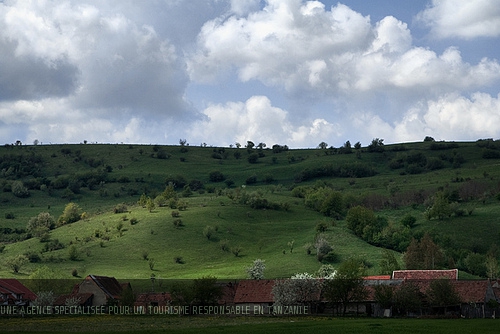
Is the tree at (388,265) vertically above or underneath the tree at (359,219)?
underneath

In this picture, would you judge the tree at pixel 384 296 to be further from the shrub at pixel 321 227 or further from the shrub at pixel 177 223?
the shrub at pixel 177 223

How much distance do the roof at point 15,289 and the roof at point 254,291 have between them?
31390mm

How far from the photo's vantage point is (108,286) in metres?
113

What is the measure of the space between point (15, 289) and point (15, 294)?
1952 millimetres

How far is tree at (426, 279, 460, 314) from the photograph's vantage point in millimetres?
89438

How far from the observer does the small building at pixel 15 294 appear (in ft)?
346

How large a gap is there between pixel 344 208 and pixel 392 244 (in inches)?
1427

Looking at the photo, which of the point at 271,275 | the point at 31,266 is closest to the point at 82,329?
the point at 271,275

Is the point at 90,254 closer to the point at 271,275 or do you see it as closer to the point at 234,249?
the point at 234,249

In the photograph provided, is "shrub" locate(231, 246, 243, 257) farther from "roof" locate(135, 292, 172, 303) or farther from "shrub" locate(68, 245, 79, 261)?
"roof" locate(135, 292, 172, 303)

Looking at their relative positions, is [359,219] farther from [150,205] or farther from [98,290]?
A: [98,290]

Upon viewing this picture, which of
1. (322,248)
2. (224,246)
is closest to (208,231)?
(224,246)

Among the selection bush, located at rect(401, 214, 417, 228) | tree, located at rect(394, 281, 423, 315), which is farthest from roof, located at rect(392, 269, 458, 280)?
bush, located at rect(401, 214, 417, 228)

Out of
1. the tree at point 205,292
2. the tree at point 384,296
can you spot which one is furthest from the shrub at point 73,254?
the tree at point 384,296
